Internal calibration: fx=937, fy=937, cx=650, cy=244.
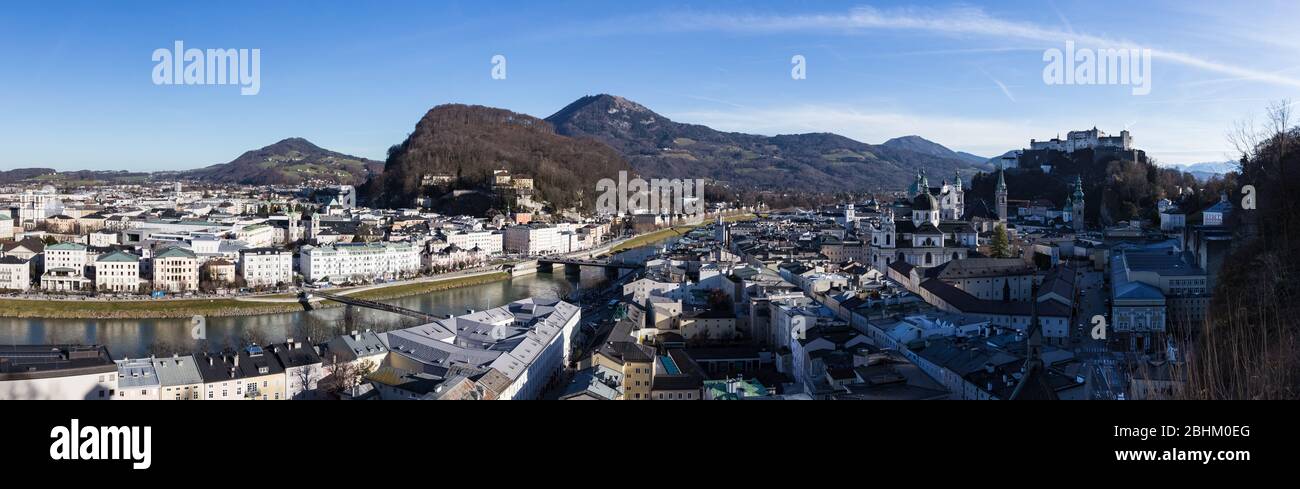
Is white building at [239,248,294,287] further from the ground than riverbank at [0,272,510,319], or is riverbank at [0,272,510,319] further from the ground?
white building at [239,248,294,287]

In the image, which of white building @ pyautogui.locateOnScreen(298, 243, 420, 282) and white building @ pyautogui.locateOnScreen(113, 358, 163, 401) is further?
white building @ pyautogui.locateOnScreen(298, 243, 420, 282)

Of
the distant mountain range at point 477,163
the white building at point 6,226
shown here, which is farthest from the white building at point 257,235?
the distant mountain range at point 477,163

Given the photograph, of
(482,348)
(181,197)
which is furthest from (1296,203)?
(181,197)

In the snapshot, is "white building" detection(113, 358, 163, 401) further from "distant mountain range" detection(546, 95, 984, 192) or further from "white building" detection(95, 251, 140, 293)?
"distant mountain range" detection(546, 95, 984, 192)

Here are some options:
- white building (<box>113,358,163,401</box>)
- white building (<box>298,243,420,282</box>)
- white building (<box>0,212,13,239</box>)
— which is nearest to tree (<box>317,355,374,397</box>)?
white building (<box>113,358,163,401</box>)

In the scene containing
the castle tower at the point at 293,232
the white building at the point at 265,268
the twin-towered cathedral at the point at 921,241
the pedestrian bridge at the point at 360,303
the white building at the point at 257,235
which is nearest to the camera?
the pedestrian bridge at the point at 360,303

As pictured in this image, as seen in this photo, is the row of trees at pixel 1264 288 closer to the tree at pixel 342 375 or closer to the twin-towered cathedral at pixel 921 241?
the tree at pixel 342 375

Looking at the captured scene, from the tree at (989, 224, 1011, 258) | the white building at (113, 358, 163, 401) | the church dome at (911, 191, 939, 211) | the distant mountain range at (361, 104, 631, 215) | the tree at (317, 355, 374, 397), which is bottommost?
the tree at (317, 355, 374, 397)
